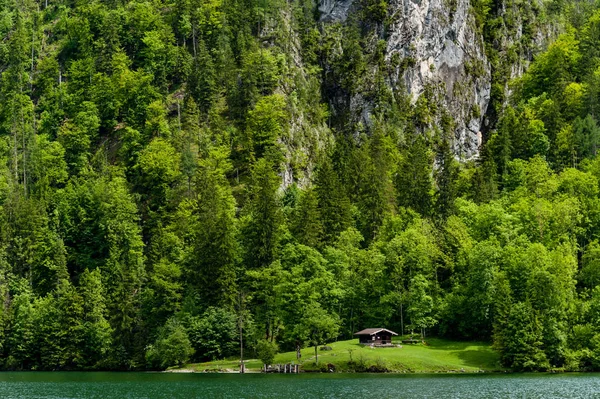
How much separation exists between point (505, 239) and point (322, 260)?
2712cm

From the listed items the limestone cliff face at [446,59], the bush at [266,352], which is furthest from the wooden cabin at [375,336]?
the limestone cliff face at [446,59]

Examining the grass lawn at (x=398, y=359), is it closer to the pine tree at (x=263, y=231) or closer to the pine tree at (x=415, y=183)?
the pine tree at (x=263, y=231)

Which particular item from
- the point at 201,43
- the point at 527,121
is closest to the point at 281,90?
the point at 201,43

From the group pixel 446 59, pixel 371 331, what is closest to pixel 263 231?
pixel 371 331

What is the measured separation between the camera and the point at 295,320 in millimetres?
111000

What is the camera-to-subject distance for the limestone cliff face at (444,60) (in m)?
183

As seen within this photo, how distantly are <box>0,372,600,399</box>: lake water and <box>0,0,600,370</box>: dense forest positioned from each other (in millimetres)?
12977

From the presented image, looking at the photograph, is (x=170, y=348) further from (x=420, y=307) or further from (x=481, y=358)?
(x=481, y=358)

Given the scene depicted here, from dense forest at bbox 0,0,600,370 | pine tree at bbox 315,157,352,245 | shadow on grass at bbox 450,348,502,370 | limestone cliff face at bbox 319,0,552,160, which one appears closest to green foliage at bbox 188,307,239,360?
dense forest at bbox 0,0,600,370

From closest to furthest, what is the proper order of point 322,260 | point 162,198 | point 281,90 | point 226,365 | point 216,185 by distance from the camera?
point 226,365 → point 322,260 → point 216,185 → point 162,198 → point 281,90

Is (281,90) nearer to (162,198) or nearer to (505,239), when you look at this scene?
(162,198)

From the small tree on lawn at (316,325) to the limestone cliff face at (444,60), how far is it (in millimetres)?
78069

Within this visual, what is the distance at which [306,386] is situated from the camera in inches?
3246

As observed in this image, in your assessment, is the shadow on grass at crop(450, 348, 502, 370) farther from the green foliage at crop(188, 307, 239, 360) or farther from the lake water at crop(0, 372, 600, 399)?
the green foliage at crop(188, 307, 239, 360)
